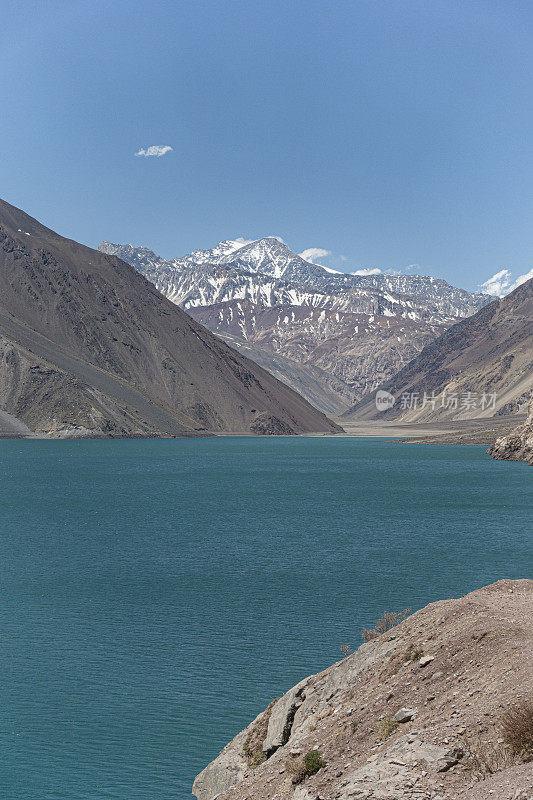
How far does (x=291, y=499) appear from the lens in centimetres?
8969

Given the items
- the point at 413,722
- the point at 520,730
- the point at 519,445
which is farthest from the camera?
the point at 519,445

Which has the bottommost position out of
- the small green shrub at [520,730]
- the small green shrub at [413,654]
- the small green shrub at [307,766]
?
the small green shrub at [307,766]

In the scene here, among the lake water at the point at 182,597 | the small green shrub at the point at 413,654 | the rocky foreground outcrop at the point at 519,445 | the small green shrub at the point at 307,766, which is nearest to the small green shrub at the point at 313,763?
the small green shrub at the point at 307,766

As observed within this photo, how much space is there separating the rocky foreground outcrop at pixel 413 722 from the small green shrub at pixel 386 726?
0.03m

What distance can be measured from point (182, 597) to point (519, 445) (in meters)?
143

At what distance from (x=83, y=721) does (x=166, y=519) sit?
157 ft

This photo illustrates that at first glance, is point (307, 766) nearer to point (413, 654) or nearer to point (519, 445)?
point (413, 654)

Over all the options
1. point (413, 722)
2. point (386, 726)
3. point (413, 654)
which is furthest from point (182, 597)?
point (413, 722)

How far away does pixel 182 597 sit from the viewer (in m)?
39.8

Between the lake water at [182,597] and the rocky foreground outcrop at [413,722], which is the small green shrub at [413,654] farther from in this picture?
the lake water at [182,597]

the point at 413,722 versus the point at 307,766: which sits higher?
the point at 413,722

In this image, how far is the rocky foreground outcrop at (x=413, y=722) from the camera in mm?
12953

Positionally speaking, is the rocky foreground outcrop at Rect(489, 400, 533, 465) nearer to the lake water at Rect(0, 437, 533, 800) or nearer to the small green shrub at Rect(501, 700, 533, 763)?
the lake water at Rect(0, 437, 533, 800)

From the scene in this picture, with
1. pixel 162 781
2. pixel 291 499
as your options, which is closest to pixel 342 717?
pixel 162 781
